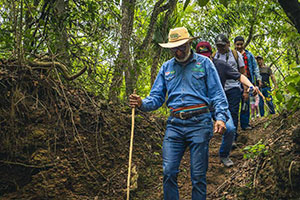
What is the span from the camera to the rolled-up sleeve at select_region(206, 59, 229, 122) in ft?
12.5

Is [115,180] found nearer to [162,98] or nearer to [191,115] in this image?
[162,98]

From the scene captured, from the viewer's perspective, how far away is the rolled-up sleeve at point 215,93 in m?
3.82

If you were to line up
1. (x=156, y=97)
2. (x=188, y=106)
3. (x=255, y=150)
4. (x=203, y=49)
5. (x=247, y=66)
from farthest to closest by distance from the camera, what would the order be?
1. (x=247, y=66)
2. (x=203, y=49)
3. (x=255, y=150)
4. (x=156, y=97)
5. (x=188, y=106)

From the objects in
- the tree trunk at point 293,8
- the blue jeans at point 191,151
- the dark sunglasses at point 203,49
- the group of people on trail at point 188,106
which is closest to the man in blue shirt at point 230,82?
the dark sunglasses at point 203,49

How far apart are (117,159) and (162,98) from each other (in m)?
2.13

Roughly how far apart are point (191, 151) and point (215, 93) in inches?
28.8

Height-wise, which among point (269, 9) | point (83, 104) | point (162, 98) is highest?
point (269, 9)

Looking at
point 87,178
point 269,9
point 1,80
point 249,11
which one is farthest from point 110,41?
point 249,11

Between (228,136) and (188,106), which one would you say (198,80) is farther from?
(228,136)

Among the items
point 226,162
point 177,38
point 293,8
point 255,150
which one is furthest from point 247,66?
point 293,8

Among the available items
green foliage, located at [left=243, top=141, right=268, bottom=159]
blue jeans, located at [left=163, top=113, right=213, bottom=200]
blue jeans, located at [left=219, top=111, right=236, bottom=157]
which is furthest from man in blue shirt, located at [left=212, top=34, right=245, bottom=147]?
blue jeans, located at [left=163, top=113, right=213, bottom=200]

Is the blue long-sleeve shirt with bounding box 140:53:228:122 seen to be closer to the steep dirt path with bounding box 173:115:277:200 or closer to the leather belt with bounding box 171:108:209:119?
the leather belt with bounding box 171:108:209:119

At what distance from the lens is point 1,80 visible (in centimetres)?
482

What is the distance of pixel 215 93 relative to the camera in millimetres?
3930
